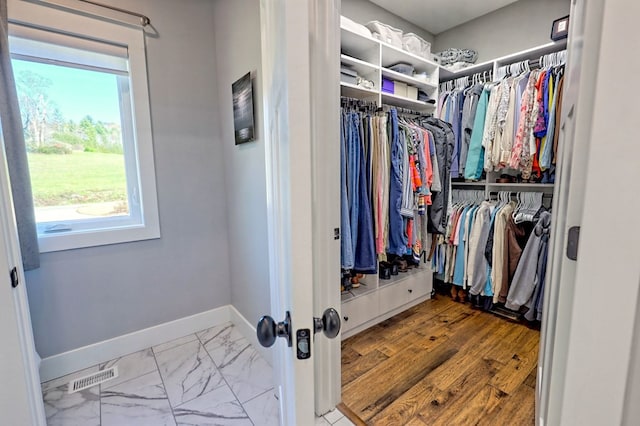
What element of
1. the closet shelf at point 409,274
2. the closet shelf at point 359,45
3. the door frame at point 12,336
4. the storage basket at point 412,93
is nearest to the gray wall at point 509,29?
the storage basket at point 412,93

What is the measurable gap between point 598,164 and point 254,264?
1.66m

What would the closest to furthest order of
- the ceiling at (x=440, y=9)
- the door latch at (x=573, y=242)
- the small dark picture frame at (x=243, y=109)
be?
the door latch at (x=573, y=242), the small dark picture frame at (x=243, y=109), the ceiling at (x=440, y=9)

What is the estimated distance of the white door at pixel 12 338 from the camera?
3.18ft

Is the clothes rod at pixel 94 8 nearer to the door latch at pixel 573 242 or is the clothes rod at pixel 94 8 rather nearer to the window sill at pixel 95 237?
the window sill at pixel 95 237

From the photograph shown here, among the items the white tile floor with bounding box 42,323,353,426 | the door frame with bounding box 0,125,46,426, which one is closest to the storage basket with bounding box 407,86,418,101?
the white tile floor with bounding box 42,323,353,426

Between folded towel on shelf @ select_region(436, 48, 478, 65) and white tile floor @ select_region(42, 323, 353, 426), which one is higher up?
folded towel on shelf @ select_region(436, 48, 478, 65)

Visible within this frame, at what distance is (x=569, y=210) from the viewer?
26.9 inches

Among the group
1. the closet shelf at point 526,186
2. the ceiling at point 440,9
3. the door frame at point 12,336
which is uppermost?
the ceiling at point 440,9

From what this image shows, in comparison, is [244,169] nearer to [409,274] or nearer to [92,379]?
[92,379]

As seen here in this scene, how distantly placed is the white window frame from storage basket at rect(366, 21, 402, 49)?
160 centimetres

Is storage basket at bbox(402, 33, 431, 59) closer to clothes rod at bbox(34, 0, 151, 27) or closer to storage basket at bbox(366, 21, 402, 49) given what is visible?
storage basket at bbox(366, 21, 402, 49)

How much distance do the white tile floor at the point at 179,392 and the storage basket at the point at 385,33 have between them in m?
2.47

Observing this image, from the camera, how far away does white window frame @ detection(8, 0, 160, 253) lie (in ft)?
4.98

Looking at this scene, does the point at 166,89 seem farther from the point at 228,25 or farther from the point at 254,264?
the point at 254,264
